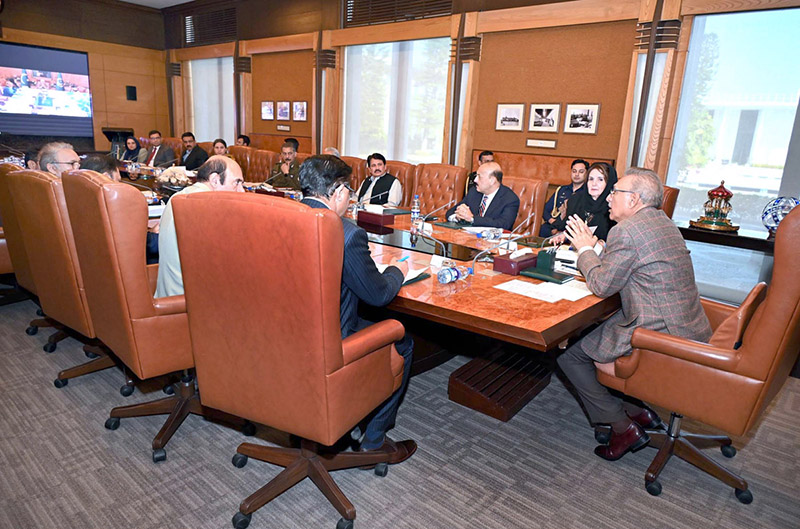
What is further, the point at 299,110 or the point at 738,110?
the point at 299,110

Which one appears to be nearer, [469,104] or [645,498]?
[645,498]

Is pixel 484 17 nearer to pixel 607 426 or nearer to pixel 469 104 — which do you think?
pixel 469 104

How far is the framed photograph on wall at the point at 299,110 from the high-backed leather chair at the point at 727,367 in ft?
25.4

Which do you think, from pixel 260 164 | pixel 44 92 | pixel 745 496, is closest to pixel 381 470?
pixel 745 496

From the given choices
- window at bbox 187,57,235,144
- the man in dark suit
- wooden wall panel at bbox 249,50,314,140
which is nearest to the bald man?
the man in dark suit

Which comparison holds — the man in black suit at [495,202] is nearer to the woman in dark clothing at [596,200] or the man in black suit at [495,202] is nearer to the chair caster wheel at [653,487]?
the woman in dark clothing at [596,200]

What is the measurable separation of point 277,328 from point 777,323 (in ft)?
5.70

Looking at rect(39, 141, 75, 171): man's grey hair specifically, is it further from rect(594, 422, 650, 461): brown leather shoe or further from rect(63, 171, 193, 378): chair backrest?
rect(594, 422, 650, 461): brown leather shoe

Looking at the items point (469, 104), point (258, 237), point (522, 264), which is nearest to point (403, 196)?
point (469, 104)

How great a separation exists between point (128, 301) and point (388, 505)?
1.32m

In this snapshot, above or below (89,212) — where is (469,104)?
above

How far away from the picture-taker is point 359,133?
8.48 meters

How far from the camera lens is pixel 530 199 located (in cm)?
433

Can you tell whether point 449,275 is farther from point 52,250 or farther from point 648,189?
point 52,250
